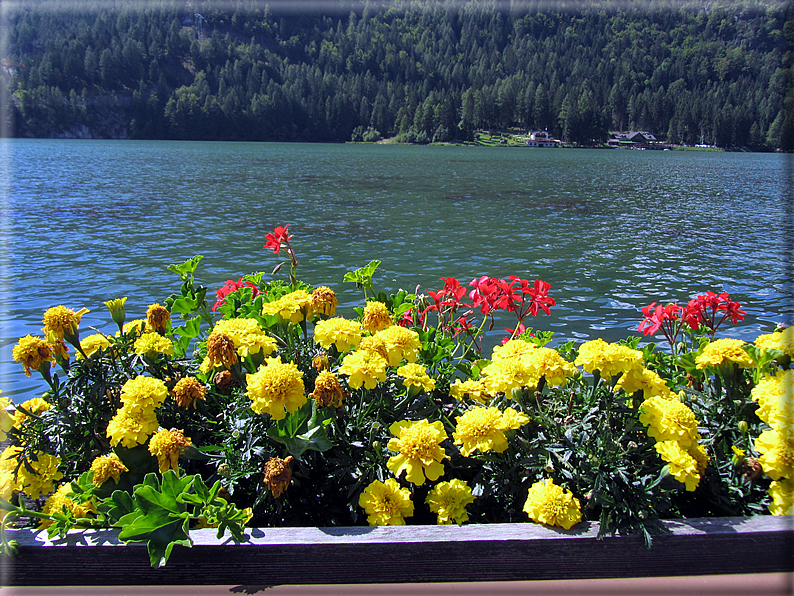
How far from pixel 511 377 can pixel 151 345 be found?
60.3 inches

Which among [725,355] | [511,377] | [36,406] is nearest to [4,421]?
[36,406]

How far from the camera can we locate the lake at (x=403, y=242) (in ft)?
31.5

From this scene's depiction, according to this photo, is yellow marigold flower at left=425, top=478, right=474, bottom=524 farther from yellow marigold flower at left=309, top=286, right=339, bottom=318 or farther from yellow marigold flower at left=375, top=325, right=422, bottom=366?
yellow marigold flower at left=309, top=286, right=339, bottom=318

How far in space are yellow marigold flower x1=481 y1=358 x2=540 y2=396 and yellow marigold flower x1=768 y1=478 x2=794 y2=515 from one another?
0.93 meters

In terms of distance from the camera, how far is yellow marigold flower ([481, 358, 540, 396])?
6.45ft

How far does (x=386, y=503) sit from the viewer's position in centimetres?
190

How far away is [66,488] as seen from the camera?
1989mm

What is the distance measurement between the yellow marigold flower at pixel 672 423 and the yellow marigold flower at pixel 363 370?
101cm

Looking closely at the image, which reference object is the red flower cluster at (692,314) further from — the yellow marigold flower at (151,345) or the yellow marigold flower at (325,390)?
the yellow marigold flower at (151,345)

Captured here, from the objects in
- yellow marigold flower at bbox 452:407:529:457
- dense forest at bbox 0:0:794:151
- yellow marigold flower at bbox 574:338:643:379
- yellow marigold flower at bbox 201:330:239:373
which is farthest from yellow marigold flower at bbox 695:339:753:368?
dense forest at bbox 0:0:794:151

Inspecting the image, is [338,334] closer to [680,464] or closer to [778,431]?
[680,464]

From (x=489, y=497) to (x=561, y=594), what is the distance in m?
0.47

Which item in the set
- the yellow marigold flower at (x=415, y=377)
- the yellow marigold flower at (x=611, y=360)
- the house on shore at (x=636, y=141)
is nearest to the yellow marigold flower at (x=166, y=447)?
the yellow marigold flower at (x=415, y=377)

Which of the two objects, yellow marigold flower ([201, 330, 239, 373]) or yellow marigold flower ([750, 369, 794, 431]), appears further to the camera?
yellow marigold flower ([201, 330, 239, 373])
